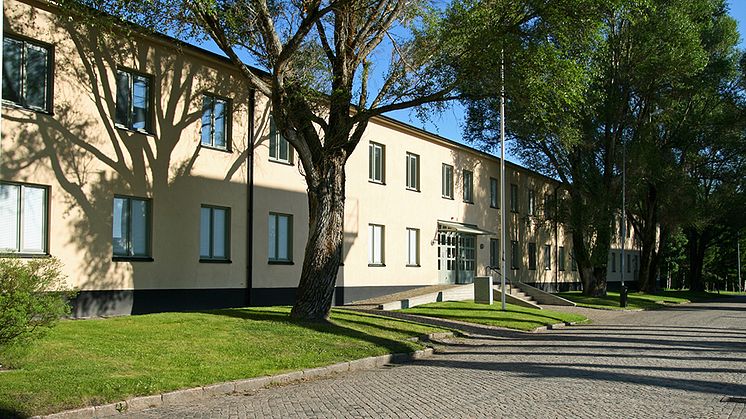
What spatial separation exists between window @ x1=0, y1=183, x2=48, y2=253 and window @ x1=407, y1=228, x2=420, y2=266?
58.4ft

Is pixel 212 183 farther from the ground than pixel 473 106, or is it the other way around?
pixel 473 106

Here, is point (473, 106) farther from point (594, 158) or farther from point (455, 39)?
point (455, 39)

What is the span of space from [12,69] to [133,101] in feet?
11.2

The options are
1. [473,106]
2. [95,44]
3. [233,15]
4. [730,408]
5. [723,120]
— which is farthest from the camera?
[723,120]

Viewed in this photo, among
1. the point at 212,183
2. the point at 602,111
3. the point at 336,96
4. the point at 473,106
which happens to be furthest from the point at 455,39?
the point at 602,111

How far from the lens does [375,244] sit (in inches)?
1168

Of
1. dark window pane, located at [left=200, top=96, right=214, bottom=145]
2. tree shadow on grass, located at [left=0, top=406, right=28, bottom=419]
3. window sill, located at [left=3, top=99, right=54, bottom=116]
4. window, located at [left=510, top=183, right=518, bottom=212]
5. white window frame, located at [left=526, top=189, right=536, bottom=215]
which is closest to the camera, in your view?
tree shadow on grass, located at [left=0, top=406, right=28, bottom=419]

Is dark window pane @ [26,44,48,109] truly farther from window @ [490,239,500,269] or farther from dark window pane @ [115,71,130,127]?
window @ [490,239,500,269]

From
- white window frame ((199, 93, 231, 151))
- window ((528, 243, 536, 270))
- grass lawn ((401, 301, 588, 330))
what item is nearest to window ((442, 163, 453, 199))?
grass lawn ((401, 301, 588, 330))

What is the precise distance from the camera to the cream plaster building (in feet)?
54.3

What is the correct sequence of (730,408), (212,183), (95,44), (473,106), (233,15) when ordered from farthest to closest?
1. (473,106)
2. (212,183)
3. (95,44)
4. (233,15)
5. (730,408)

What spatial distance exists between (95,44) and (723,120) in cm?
→ 3763

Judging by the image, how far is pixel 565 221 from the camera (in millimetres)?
38812

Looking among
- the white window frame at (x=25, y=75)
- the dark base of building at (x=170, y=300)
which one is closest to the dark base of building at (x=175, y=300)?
the dark base of building at (x=170, y=300)
